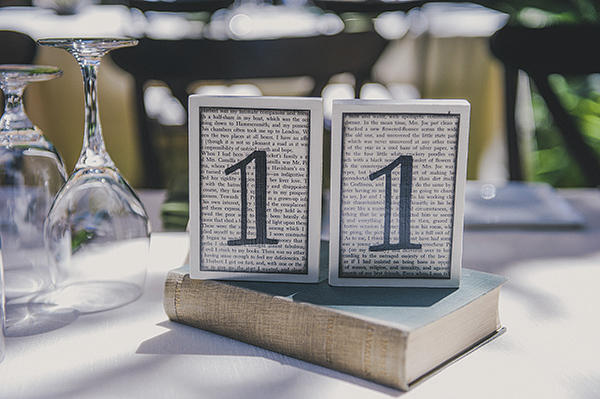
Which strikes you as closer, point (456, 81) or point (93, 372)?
point (93, 372)

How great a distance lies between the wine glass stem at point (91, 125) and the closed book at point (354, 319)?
16cm

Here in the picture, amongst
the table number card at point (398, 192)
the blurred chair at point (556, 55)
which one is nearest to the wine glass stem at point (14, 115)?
the table number card at point (398, 192)

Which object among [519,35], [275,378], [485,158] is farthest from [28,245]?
[485,158]

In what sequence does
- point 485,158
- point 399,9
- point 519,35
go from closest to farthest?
point 519,35 < point 399,9 < point 485,158

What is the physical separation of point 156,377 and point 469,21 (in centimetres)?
312

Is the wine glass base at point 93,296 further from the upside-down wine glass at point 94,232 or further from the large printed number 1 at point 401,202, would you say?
the large printed number 1 at point 401,202

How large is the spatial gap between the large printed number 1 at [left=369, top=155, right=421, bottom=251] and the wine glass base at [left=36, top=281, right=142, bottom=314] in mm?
292

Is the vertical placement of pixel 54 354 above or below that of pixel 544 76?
below

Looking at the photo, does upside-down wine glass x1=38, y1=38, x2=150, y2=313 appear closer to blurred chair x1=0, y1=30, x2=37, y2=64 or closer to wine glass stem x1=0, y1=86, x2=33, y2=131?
wine glass stem x1=0, y1=86, x2=33, y2=131

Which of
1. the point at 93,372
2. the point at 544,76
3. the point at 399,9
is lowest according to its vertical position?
the point at 93,372

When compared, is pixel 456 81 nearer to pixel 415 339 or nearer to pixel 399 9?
pixel 399 9

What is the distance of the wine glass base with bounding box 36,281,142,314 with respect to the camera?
0.67 metres

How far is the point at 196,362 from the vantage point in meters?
0.54

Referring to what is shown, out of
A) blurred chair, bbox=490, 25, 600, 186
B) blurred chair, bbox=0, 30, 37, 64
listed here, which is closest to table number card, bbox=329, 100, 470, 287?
blurred chair, bbox=0, 30, 37, 64
